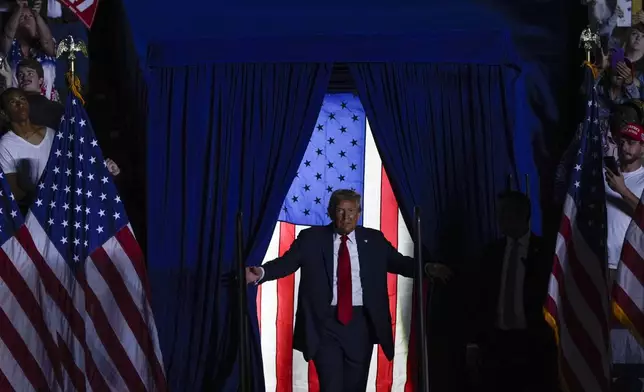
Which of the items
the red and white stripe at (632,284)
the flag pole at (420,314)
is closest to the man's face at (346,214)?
the flag pole at (420,314)

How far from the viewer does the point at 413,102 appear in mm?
7391

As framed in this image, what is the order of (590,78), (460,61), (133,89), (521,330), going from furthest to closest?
(133,89) → (460,61) → (590,78) → (521,330)

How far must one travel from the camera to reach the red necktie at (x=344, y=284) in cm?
638

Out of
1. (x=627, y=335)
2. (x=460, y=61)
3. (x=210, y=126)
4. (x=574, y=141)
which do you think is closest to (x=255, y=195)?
(x=210, y=126)

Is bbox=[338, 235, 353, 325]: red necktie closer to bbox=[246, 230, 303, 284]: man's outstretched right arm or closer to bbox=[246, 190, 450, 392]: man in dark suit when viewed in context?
bbox=[246, 190, 450, 392]: man in dark suit

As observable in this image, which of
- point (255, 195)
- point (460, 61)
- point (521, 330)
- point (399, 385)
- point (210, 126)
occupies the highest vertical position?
point (460, 61)

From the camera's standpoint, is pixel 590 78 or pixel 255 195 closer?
pixel 590 78

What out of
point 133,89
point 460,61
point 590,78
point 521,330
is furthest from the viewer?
point 133,89

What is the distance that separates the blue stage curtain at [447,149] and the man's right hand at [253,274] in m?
1.29

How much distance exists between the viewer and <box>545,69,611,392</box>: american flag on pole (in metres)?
6.37

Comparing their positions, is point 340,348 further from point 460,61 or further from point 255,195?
point 460,61

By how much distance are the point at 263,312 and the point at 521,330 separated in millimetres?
2277

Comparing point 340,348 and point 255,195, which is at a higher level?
point 255,195

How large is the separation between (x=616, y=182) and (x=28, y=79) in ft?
14.6
